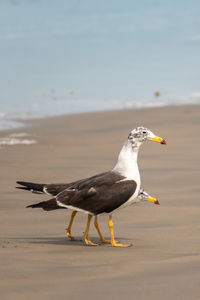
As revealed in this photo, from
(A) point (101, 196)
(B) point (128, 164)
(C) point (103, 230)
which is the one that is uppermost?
(B) point (128, 164)

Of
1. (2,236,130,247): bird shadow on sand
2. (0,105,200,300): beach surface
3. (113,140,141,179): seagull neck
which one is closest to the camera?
(0,105,200,300): beach surface

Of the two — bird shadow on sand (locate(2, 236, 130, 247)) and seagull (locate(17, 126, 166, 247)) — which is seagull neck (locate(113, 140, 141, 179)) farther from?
bird shadow on sand (locate(2, 236, 130, 247))

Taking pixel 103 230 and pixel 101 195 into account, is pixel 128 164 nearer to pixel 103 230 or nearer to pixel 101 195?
pixel 101 195

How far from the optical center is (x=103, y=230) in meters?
8.55

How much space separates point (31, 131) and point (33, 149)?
3.61 m

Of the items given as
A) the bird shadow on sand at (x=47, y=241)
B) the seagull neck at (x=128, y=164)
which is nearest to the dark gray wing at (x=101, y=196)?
the seagull neck at (x=128, y=164)

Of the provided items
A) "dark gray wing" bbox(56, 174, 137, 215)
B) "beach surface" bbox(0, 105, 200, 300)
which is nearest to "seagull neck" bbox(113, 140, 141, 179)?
"dark gray wing" bbox(56, 174, 137, 215)

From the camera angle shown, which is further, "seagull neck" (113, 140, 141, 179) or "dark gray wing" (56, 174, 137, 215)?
"seagull neck" (113, 140, 141, 179)

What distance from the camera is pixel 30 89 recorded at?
31.8 meters

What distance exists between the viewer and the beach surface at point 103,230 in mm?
5570

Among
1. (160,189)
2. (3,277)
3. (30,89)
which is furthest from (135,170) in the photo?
(30,89)

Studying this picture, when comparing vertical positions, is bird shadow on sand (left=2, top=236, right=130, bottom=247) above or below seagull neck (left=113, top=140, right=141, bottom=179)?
below

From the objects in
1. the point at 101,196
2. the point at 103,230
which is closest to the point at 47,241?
the point at 101,196

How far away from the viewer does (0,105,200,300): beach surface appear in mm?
5570
